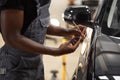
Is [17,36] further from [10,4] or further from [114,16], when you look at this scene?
[114,16]

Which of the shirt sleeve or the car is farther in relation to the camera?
the shirt sleeve

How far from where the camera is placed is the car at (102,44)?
6.29 ft

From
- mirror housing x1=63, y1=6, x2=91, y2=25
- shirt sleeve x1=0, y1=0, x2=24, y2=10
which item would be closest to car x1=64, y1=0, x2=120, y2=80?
mirror housing x1=63, y1=6, x2=91, y2=25

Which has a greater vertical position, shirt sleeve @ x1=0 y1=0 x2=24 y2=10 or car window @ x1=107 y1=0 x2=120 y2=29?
shirt sleeve @ x1=0 y1=0 x2=24 y2=10

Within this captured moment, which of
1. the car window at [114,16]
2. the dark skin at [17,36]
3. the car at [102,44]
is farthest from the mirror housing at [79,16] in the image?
the dark skin at [17,36]

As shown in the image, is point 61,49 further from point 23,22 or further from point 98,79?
point 98,79

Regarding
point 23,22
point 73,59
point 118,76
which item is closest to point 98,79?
point 118,76

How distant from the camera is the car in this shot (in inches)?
75.4

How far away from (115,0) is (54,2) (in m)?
7.16

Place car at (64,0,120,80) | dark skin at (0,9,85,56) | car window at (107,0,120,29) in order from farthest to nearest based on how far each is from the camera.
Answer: car window at (107,0,120,29), dark skin at (0,9,85,56), car at (64,0,120,80)

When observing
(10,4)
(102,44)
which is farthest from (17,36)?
(102,44)

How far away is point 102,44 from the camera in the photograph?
2.19 meters

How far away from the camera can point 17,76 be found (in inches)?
94.2

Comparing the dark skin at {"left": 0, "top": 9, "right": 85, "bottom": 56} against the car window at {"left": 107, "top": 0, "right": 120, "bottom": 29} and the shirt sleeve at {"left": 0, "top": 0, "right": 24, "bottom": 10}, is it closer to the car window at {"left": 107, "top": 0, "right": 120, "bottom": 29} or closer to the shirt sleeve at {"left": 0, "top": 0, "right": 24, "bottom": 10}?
the shirt sleeve at {"left": 0, "top": 0, "right": 24, "bottom": 10}
